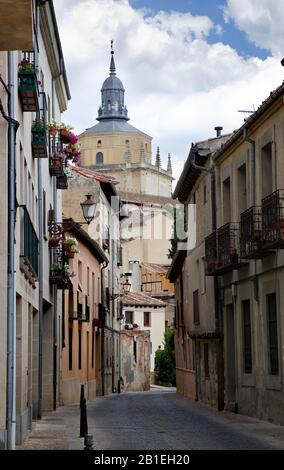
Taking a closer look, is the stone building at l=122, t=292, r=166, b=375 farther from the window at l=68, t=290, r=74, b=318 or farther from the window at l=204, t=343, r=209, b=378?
the window at l=204, t=343, r=209, b=378

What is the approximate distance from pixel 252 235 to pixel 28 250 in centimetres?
536

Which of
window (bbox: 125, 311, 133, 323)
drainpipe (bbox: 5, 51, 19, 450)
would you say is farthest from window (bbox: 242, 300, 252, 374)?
window (bbox: 125, 311, 133, 323)

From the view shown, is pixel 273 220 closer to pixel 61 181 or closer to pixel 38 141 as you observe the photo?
pixel 38 141

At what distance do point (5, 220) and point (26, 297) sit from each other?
3531mm

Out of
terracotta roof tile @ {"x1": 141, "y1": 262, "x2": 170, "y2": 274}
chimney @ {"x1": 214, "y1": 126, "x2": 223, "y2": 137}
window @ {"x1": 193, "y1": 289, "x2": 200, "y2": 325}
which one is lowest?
window @ {"x1": 193, "y1": 289, "x2": 200, "y2": 325}

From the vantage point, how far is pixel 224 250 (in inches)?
948

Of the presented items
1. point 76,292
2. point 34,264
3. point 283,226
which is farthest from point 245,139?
point 76,292

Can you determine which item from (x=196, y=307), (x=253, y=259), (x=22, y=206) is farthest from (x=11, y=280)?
(x=196, y=307)

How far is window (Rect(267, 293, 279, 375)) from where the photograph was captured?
21016mm

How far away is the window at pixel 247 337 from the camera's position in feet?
77.8

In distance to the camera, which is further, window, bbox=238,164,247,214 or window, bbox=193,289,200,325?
window, bbox=193,289,200,325

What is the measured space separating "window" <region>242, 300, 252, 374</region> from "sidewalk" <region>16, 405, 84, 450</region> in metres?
4.36

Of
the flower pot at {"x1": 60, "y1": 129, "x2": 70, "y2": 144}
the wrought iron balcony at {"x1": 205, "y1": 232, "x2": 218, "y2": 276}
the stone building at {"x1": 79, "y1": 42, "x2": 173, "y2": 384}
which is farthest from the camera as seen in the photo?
the stone building at {"x1": 79, "y1": 42, "x2": 173, "y2": 384}

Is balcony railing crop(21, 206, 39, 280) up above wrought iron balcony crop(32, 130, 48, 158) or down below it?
below
